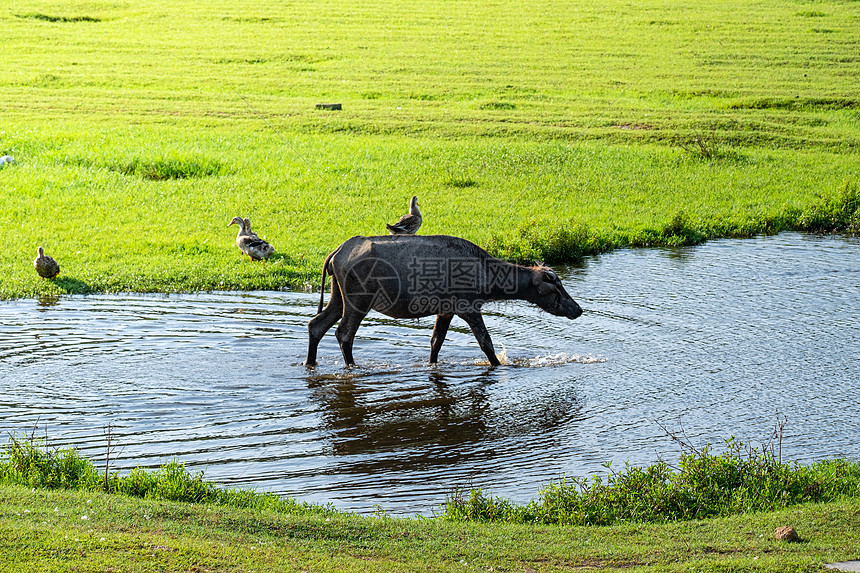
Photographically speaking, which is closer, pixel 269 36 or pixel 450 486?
pixel 450 486

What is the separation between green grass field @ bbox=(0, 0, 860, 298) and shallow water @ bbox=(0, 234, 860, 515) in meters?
2.44

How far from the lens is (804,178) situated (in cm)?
2320

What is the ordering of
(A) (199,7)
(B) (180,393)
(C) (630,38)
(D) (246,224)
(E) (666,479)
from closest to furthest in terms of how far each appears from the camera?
1. (E) (666,479)
2. (B) (180,393)
3. (D) (246,224)
4. (C) (630,38)
5. (A) (199,7)

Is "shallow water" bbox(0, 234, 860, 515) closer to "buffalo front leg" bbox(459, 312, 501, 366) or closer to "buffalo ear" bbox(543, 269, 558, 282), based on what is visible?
"buffalo front leg" bbox(459, 312, 501, 366)

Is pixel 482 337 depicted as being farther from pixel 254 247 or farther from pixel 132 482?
pixel 254 247

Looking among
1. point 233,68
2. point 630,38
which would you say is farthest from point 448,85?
point 630,38

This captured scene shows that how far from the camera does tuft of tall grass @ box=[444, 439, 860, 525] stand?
725 cm

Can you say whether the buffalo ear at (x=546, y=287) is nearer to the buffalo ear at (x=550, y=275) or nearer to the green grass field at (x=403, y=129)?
the buffalo ear at (x=550, y=275)

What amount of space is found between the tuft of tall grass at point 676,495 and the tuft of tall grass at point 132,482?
1.37 metres

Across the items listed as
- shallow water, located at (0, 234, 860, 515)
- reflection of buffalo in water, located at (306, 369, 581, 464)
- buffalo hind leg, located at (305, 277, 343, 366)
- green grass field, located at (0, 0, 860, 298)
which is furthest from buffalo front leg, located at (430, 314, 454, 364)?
green grass field, located at (0, 0, 860, 298)

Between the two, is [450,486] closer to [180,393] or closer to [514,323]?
[180,393]

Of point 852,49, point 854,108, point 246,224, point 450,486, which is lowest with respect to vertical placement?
point 450,486

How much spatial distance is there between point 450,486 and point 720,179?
16.9m

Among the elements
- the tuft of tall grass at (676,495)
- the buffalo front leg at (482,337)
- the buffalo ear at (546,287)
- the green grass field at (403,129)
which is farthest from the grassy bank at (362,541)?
the green grass field at (403,129)
